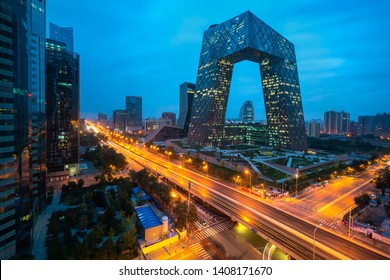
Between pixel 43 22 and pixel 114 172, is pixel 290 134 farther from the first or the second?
pixel 43 22

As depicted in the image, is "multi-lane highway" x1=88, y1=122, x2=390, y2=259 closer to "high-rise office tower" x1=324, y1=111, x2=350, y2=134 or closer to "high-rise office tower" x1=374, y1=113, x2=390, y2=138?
"high-rise office tower" x1=374, y1=113, x2=390, y2=138

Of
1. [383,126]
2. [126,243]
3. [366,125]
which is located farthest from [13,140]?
[366,125]

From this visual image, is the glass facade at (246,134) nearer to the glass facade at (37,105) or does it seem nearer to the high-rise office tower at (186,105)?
the high-rise office tower at (186,105)

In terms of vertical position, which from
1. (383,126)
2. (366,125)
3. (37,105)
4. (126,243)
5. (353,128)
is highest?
(366,125)

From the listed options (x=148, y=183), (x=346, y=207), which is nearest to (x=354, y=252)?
(x=346, y=207)

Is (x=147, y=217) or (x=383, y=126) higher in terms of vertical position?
(x=383, y=126)

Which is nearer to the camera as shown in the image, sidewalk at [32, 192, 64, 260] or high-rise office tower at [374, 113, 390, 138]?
sidewalk at [32, 192, 64, 260]

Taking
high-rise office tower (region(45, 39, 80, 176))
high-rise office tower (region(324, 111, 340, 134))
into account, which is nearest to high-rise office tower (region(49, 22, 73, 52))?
high-rise office tower (region(45, 39, 80, 176))

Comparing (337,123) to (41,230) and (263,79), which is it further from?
(41,230)
